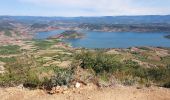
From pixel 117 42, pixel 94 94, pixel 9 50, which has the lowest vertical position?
pixel 117 42

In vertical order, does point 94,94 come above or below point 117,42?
above

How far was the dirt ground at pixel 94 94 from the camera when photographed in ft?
40.2

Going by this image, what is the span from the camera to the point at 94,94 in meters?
12.5

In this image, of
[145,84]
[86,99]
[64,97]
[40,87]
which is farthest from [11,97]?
[145,84]

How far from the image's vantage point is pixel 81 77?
45.8 ft

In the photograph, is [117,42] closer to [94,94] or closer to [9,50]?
[9,50]

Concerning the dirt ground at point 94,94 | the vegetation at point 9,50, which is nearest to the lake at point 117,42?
the vegetation at point 9,50

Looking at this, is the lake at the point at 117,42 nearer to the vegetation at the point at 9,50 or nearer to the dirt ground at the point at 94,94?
the vegetation at the point at 9,50

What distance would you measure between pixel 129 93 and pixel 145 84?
178 cm

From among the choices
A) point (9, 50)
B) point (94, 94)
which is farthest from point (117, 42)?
point (94, 94)

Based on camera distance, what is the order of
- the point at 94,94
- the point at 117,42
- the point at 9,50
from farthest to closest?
the point at 117,42 → the point at 9,50 → the point at 94,94

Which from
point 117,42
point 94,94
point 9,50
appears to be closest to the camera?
point 94,94

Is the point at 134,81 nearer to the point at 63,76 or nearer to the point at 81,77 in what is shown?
the point at 81,77

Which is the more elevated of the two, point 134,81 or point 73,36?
point 134,81
